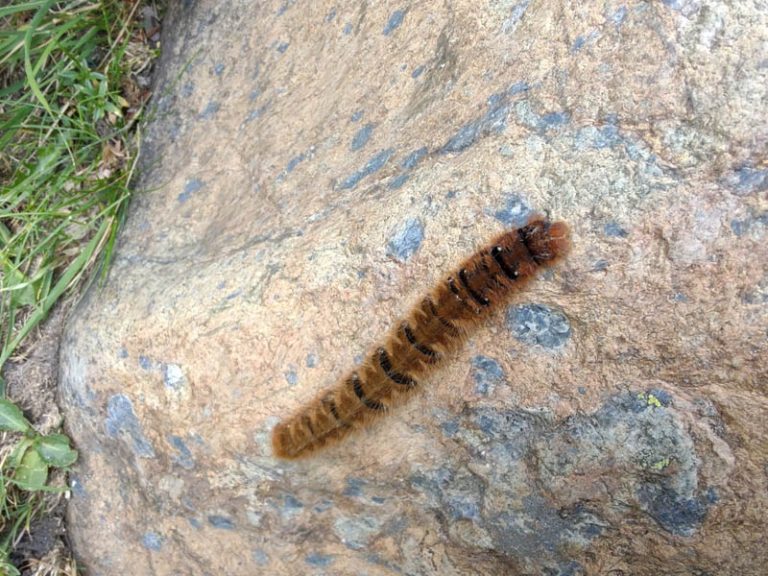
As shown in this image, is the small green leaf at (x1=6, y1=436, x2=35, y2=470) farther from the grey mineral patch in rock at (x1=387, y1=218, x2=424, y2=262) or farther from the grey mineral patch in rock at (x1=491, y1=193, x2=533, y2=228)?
the grey mineral patch in rock at (x1=491, y1=193, x2=533, y2=228)

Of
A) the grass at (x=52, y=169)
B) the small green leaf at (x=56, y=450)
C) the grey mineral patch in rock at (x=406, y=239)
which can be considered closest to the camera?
the grey mineral patch in rock at (x=406, y=239)

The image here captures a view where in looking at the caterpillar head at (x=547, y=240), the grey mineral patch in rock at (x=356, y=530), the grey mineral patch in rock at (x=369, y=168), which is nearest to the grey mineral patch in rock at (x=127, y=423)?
the grey mineral patch in rock at (x=356, y=530)

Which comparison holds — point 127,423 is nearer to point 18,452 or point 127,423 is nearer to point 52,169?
point 18,452

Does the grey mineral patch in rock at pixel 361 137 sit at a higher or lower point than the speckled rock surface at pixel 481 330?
higher

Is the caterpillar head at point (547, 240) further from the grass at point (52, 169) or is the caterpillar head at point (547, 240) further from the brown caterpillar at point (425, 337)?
the grass at point (52, 169)

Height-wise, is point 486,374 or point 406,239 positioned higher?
point 406,239

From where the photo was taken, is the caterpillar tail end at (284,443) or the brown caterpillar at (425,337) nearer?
the brown caterpillar at (425,337)

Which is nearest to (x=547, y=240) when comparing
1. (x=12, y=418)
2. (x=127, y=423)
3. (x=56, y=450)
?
(x=127, y=423)
